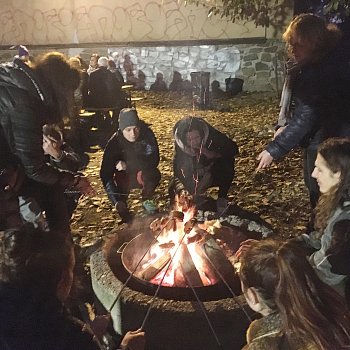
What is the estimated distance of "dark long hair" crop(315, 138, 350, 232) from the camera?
144 inches

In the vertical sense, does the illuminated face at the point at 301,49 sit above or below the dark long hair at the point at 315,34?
below

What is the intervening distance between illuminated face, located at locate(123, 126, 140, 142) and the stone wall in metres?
9.68

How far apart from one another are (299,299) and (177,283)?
4.64 ft

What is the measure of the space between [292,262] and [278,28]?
1282 centimetres

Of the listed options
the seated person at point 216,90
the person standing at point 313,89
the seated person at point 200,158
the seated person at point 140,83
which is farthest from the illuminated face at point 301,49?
the seated person at point 140,83

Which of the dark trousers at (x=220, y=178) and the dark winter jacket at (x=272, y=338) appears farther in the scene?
the dark trousers at (x=220, y=178)

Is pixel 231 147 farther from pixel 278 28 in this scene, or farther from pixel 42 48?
pixel 42 48

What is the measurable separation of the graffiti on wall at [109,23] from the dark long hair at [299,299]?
12.9 m

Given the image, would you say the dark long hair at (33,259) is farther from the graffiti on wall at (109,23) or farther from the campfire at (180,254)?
the graffiti on wall at (109,23)

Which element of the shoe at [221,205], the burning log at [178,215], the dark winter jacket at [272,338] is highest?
the dark winter jacket at [272,338]

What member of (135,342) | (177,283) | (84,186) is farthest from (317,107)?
(135,342)

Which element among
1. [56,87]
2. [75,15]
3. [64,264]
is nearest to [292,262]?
[64,264]

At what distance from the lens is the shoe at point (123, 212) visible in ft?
18.7

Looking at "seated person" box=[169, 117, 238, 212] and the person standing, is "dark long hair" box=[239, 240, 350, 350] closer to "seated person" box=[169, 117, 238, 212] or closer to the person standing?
the person standing
